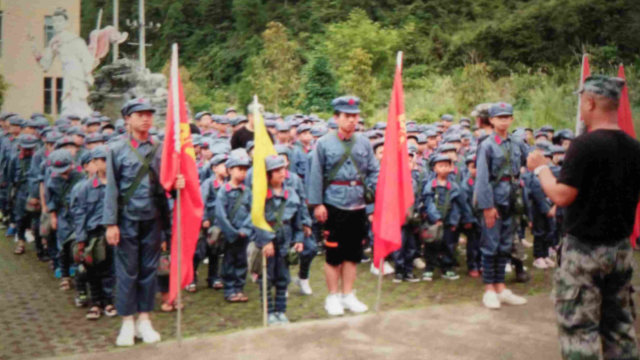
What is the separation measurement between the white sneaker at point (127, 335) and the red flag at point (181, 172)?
0.51 meters

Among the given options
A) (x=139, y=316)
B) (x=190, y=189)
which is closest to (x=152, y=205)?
(x=190, y=189)

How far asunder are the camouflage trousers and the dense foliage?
60.7 feet

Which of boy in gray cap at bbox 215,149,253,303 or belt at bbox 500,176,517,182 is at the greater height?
belt at bbox 500,176,517,182

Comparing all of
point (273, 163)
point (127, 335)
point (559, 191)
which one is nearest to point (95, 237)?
point (127, 335)

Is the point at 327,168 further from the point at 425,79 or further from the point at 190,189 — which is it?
the point at 425,79

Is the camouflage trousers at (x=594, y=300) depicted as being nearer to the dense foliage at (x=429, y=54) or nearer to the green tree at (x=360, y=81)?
the dense foliage at (x=429, y=54)

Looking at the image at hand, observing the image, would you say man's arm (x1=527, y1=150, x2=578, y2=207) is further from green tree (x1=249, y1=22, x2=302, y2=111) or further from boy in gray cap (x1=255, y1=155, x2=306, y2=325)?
green tree (x1=249, y1=22, x2=302, y2=111)

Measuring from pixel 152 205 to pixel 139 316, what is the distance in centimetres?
108

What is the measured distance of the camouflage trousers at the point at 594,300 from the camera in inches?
170

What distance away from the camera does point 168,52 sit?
56.6m

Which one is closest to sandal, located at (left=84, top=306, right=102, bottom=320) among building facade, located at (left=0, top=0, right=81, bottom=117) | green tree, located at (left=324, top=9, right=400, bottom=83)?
green tree, located at (left=324, top=9, right=400, bottom=83)

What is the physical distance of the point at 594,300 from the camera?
14.3ft

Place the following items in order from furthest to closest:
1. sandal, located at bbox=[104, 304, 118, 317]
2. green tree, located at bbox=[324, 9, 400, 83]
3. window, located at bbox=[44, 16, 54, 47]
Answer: window, located at bbox=[44, 16, 54, 47] → green tree, located at bbox=[324, 9, 400, 83] → sandal, located at bbox=[104, 304, 118, 317]

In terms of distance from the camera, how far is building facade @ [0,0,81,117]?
123 ft
